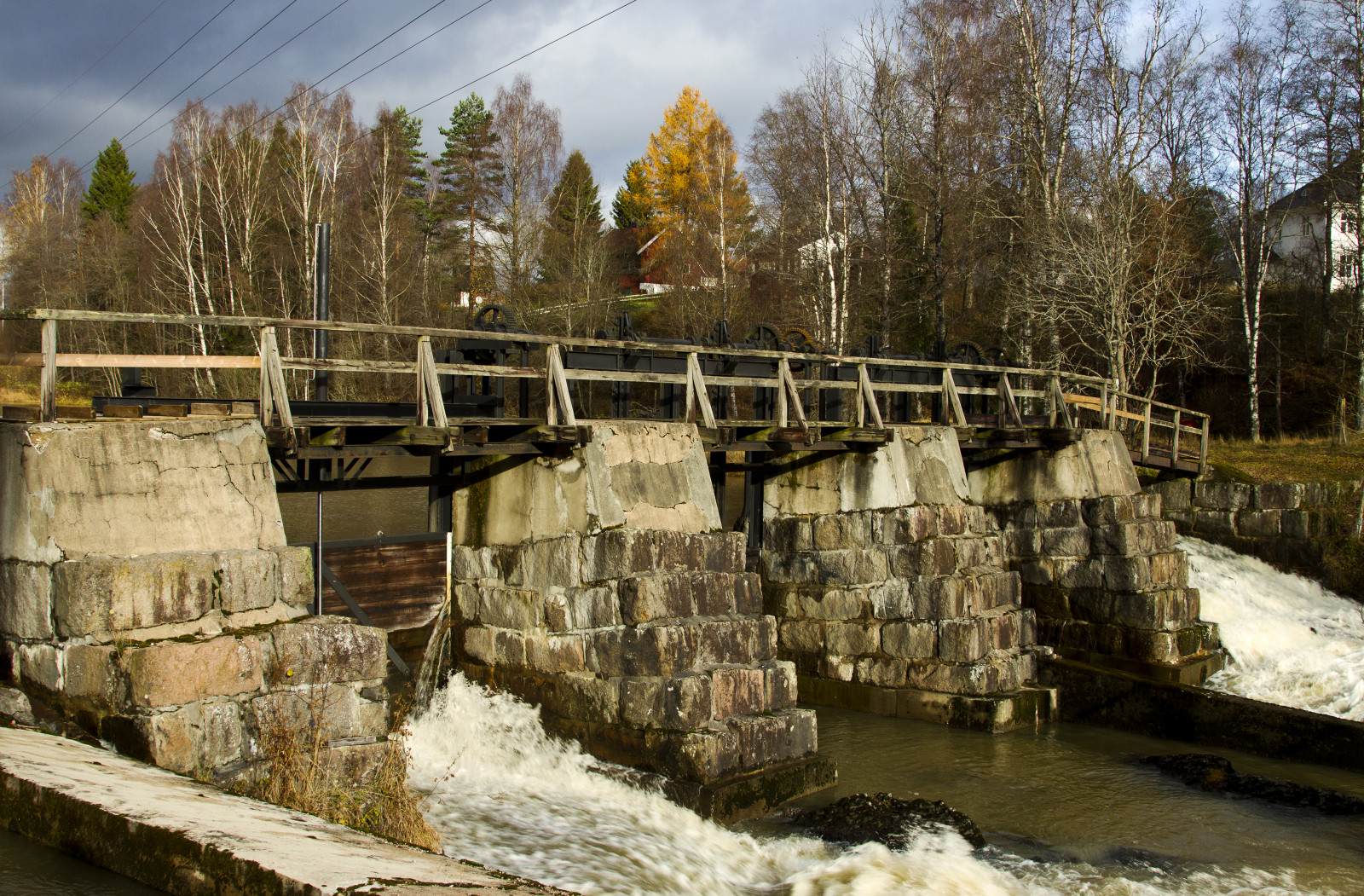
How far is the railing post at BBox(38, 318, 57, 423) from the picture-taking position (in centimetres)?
625

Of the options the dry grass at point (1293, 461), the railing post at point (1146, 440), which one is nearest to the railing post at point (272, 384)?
the railing post at point (1146, 440)

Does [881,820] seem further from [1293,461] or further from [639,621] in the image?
[1293,461]

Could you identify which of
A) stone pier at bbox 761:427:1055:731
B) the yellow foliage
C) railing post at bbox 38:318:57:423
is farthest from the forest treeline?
railing post at bbox 38:318:57:423

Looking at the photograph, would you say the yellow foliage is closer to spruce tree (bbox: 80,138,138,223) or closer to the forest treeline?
the forest treeline

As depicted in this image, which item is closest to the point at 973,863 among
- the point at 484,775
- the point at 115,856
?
the point at 484,775

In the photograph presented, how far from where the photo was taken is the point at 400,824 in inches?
229

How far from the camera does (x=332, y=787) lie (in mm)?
6141

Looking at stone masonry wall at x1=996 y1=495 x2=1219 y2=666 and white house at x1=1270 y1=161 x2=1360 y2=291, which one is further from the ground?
white house at x1=1270 y1=161 x2=1360 y2=291

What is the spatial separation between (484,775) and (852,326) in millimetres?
21492

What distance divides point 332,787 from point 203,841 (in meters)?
2.19

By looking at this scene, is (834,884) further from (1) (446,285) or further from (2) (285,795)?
(1) (446,285)

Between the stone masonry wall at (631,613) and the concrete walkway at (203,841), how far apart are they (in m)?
3.44

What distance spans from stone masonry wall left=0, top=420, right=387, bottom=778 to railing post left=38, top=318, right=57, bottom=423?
0.14 meters

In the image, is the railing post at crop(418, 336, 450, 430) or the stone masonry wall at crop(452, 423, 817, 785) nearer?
the railing post at crop(418, 336, 450, 430)
